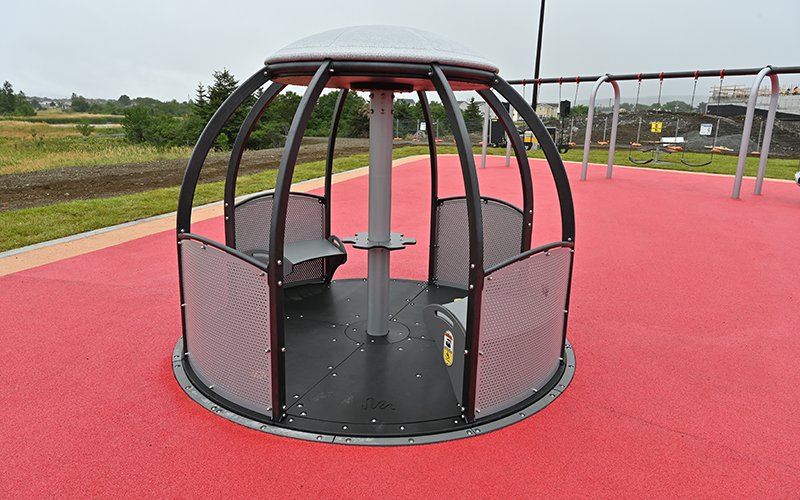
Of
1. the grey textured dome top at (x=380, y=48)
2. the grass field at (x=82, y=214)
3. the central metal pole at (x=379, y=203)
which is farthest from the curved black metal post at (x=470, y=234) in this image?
the grass field at (x=82, y=214)

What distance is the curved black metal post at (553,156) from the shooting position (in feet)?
12.5

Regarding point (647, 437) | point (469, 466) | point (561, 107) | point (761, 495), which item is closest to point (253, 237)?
point (469, 466)

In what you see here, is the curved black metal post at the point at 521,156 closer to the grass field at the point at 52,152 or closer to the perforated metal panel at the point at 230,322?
the perforated metal panel at the point at 230,322

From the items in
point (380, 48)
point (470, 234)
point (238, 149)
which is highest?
point (380, 48)

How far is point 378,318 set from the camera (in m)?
4.50

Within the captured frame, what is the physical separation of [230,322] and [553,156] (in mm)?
2487

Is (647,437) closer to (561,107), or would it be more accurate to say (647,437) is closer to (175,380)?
(175,380)

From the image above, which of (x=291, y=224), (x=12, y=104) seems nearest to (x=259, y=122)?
(x=12, y=104)

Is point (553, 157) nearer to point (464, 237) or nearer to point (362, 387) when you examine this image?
point (464, 237)

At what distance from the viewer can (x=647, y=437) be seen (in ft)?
10.6

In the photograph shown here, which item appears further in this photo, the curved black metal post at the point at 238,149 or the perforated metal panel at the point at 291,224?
the perforated metal panel at the point at 291,224

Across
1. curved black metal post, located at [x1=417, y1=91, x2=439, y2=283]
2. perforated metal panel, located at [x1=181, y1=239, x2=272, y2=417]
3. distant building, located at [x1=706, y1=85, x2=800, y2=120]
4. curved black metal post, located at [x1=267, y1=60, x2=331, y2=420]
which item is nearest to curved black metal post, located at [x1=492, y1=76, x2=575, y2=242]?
curved black metal post, located at [x1=267, y1=60, x2=331, y2=420]

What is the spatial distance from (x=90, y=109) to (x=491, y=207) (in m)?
81.5

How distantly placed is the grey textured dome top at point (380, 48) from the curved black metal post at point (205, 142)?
0.23 metres
